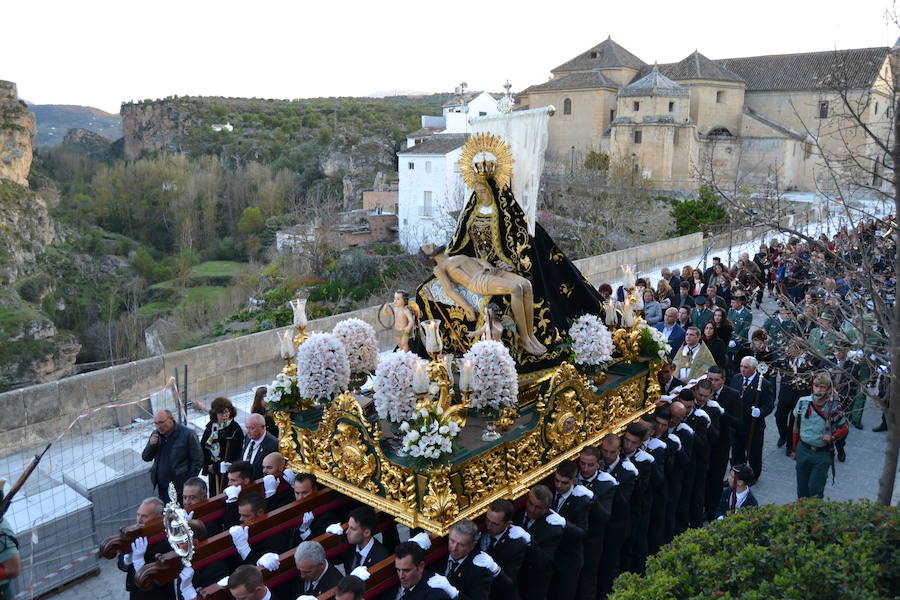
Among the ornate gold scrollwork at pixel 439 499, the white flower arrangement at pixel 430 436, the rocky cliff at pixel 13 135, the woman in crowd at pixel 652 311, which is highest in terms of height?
the rocky cliff at pixel 13 135

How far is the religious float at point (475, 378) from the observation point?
5262mm

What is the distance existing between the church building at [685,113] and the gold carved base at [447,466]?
42.7 metres

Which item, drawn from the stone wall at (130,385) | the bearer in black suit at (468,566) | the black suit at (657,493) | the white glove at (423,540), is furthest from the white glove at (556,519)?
the stone wall at (130,385)

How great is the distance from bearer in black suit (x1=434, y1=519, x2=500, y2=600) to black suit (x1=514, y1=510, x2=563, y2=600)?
0.43 m

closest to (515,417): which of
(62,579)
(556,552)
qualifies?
(556,552)

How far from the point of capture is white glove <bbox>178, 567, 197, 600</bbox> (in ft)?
14.7

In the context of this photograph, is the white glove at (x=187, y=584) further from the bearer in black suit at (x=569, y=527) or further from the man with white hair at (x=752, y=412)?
the man with white hair at (x=752, y=412)

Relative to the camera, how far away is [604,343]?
6719 mm

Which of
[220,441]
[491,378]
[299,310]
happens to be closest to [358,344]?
[299,310]

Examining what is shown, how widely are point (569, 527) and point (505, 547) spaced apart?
0.56 metres

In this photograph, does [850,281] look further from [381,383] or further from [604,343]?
[381,383]

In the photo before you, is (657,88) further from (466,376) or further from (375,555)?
(375,555)

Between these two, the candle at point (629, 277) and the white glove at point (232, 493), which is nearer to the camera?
the white glove at point (232, 493)

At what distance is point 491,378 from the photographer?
5.58 m
